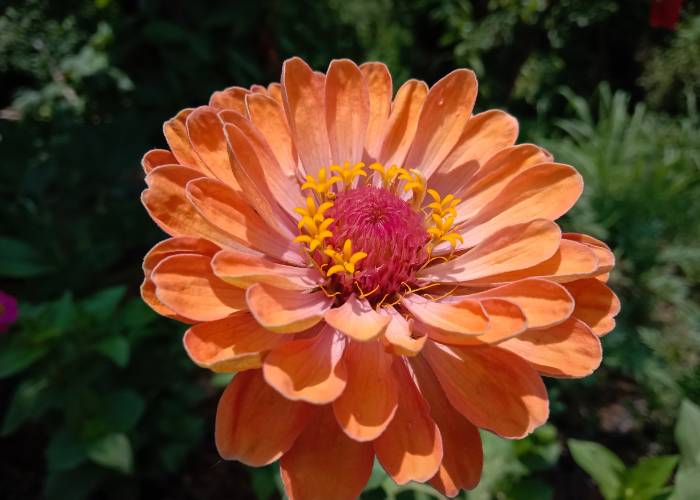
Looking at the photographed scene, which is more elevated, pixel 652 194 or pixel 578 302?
pixel 578 302

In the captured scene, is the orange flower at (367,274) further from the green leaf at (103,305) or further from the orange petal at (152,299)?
the green leaf at (103,305)

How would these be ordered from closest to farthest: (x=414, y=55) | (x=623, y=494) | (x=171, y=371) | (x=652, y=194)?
(x=623, y=494), (x=171, y=371), (x=652, y=194), (x=414, y=55)

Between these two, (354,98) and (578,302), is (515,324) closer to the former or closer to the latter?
(578,302)

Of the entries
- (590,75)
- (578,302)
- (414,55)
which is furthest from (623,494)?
(590,75)

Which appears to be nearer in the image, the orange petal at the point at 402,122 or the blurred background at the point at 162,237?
the orange petal at the point at 402,122

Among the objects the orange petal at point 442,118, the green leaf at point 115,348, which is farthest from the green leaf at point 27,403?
the orange petal at point 442,118

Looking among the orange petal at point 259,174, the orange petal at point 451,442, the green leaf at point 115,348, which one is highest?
the orange petal at point 259,174

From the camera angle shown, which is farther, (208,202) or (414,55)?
(414,55)

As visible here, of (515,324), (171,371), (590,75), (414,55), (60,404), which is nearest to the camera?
(515,324)

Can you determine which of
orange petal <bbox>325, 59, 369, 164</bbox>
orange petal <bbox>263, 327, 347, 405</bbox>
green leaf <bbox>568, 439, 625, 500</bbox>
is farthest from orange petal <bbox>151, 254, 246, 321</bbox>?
green leaf <bbox>568, 439, 625, 500</bbox>
